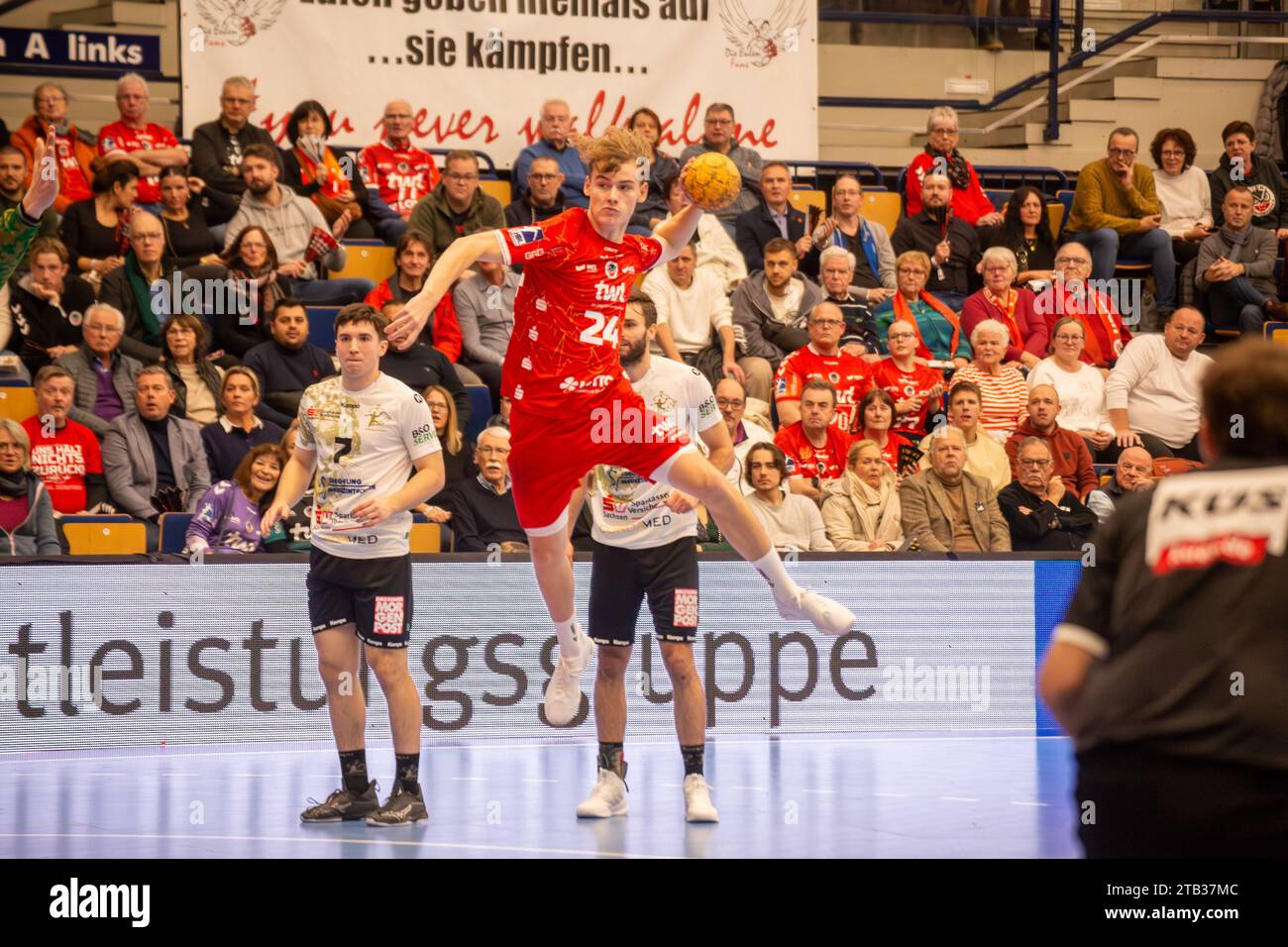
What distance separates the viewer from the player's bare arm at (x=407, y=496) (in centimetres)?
678

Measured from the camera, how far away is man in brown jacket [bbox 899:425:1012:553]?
10312 mm

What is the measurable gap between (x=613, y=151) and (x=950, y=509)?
4.44 metres

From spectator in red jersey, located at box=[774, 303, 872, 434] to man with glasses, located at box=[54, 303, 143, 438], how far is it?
4331 mm

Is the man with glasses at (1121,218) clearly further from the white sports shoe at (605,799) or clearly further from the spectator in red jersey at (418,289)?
the white sports shoe at (605,799)

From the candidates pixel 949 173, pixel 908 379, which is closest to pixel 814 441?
pixel 908 379

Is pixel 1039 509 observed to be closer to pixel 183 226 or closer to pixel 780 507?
pixel 780 507

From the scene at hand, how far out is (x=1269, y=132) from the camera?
15.4m

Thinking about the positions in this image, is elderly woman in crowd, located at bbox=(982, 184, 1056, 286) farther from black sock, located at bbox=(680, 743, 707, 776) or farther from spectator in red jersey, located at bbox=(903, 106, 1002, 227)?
black sock, located at bbox=(680, 743, 707, 776)

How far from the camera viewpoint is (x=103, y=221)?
11.5 metres

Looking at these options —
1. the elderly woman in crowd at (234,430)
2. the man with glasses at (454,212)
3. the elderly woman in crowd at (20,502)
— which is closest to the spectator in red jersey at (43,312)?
the elderly woman in crowd at (234,430)

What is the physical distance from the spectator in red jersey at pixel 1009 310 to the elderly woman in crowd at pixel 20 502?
22.0 ft

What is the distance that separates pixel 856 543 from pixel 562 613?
3.21 m

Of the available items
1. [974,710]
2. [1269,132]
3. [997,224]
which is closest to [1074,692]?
[974,710]

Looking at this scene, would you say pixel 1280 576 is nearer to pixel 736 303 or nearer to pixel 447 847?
pixel 447 847
